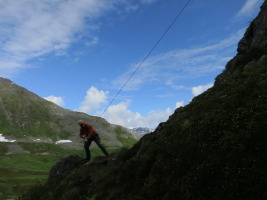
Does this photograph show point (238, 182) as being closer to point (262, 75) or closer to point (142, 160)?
point (142, 160)

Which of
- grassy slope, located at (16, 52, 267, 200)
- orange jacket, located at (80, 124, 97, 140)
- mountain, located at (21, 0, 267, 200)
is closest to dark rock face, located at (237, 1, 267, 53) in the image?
mountain, located at (21, 0, 267, 200)

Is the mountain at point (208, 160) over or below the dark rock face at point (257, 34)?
below

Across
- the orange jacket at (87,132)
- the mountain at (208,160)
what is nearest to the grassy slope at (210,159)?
the mountain at (208,160)

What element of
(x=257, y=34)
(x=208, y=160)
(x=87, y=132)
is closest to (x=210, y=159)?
(x=208, y=160)

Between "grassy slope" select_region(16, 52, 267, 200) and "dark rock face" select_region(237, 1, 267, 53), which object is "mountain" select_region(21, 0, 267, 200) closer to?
"grassy slope" select_region(16, 52, 267, 200)

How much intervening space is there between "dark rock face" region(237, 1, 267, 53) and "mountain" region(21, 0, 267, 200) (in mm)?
4755

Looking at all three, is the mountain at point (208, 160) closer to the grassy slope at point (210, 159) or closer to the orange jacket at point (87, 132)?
the grassy slope at point (210, 159)

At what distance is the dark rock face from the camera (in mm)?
21822

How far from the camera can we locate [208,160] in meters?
9.75

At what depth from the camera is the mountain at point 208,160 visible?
840 cm

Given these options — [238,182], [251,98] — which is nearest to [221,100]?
[251,98]

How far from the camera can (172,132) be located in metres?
14.5

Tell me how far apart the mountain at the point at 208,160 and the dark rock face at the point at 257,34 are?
4755 millimetres

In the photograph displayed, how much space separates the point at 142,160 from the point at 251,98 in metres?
5.79
